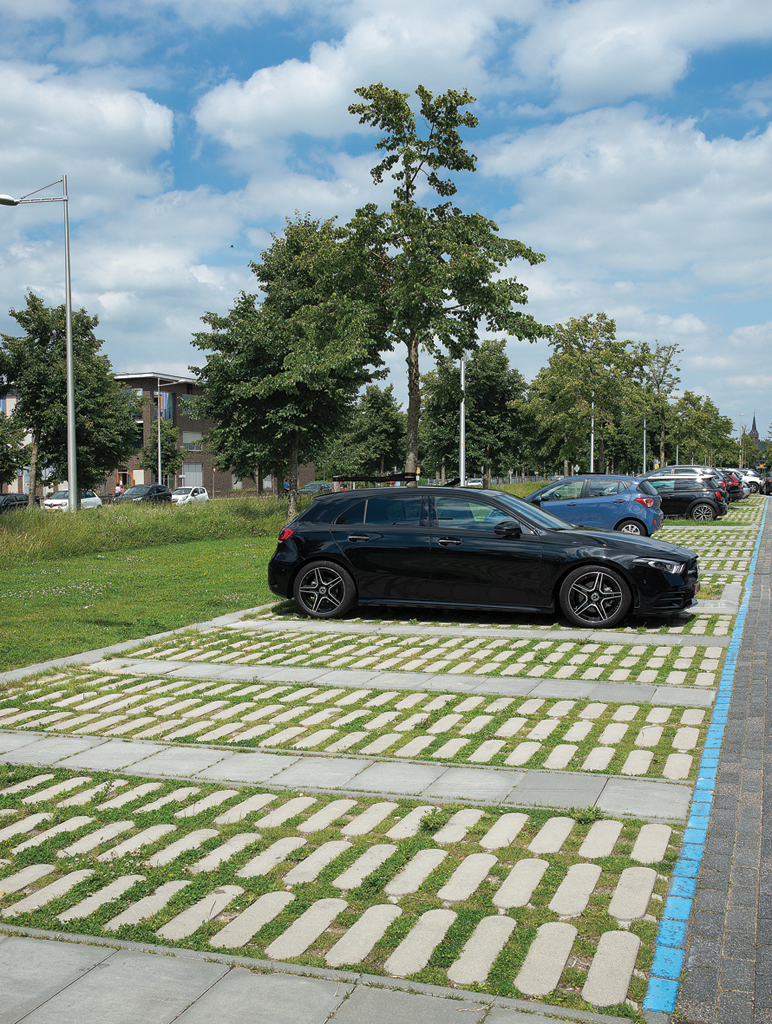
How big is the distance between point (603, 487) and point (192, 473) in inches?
2551

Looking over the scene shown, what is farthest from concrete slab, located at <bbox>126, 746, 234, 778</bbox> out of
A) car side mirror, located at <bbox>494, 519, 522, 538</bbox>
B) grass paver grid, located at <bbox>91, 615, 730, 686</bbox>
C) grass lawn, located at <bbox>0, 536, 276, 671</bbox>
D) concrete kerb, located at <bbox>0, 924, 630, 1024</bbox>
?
car side mirror, located at <bbox>494, 519, 522, 538</bbox>

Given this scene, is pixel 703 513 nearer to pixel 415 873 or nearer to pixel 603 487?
pixel 603 487

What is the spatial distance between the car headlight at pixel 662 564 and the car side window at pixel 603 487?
11634mm

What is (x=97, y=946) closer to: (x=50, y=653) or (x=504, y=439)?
(x=50, y=653)

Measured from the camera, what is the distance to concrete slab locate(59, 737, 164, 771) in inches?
206

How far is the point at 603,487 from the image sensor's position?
21.2 meters

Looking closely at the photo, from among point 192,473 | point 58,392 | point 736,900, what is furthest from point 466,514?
point 192,473

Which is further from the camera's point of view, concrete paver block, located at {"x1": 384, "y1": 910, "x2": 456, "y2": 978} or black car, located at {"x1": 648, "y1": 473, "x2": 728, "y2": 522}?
black car, located at {"x1": 648, "y1": 473, "x2": 728, "y2": 522}

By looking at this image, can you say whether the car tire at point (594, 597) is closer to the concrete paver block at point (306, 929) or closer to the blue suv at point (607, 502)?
the concrete paver block at point (306, 929)

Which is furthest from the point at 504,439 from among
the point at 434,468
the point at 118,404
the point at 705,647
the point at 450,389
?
the point at 705,647

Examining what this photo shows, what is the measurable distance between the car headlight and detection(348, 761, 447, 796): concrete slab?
501 centimetres

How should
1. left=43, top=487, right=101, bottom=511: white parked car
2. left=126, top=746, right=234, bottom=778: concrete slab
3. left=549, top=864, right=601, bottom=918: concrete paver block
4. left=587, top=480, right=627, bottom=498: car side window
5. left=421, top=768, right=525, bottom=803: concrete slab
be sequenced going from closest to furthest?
left=549, top=864, right=601, bottom=918: concrete paver block, left=421, top=768, right=525, bottom=803: concrete slab, left=126, top=746, right=234, bottom=778: concrete slab, left=587, top=480, right=627, bottom=498: car side window, left=43, top=487, right=101, bottom=511: white parked car

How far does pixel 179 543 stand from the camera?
22438 mm

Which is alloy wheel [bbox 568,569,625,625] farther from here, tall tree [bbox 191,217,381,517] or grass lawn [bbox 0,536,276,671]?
tall tree [bbox 191,217,381,517]
